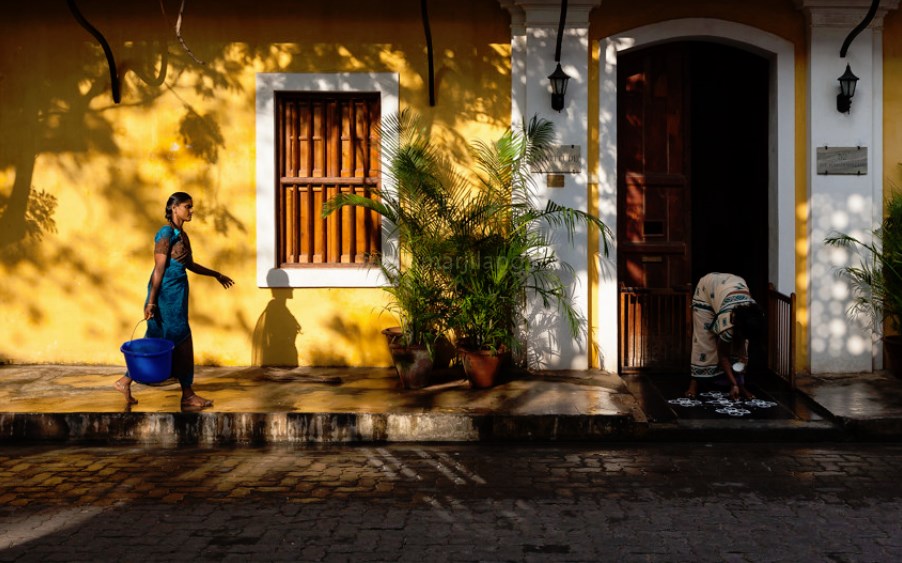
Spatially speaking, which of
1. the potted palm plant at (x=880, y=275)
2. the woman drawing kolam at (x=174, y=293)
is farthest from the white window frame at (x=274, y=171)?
the potted palm plant at (x=880, y=275)

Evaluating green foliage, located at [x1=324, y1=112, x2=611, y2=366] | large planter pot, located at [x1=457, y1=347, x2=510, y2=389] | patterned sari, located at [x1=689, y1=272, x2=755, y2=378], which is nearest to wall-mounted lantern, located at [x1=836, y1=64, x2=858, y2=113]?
patterned sari, located at [x1=689, y1=272, x2=755, y2=378]

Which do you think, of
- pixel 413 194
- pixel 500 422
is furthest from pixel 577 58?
pixel 500 422

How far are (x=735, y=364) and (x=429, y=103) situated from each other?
152 inches

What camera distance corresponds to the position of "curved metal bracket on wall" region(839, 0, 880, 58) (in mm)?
8594

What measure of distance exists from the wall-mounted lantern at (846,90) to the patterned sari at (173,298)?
6.26 meters

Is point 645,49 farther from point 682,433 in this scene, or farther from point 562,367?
point 682,433

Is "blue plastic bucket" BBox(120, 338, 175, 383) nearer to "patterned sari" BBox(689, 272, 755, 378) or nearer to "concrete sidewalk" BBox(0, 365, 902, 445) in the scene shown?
"concrete sidewalk" BBox(0, 365, 902, 445)

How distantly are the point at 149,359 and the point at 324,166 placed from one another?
3.10 metres

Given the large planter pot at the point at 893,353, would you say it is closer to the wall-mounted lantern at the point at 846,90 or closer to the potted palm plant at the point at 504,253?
the wall-mounted lantern at the point at 846,90

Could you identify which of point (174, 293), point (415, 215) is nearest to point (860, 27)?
point (415, 215)

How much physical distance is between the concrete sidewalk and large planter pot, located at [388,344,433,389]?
204 millimetres

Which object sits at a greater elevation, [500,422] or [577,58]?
[577,58]

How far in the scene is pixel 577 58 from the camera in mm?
9172

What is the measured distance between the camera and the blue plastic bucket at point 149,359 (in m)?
7.22
